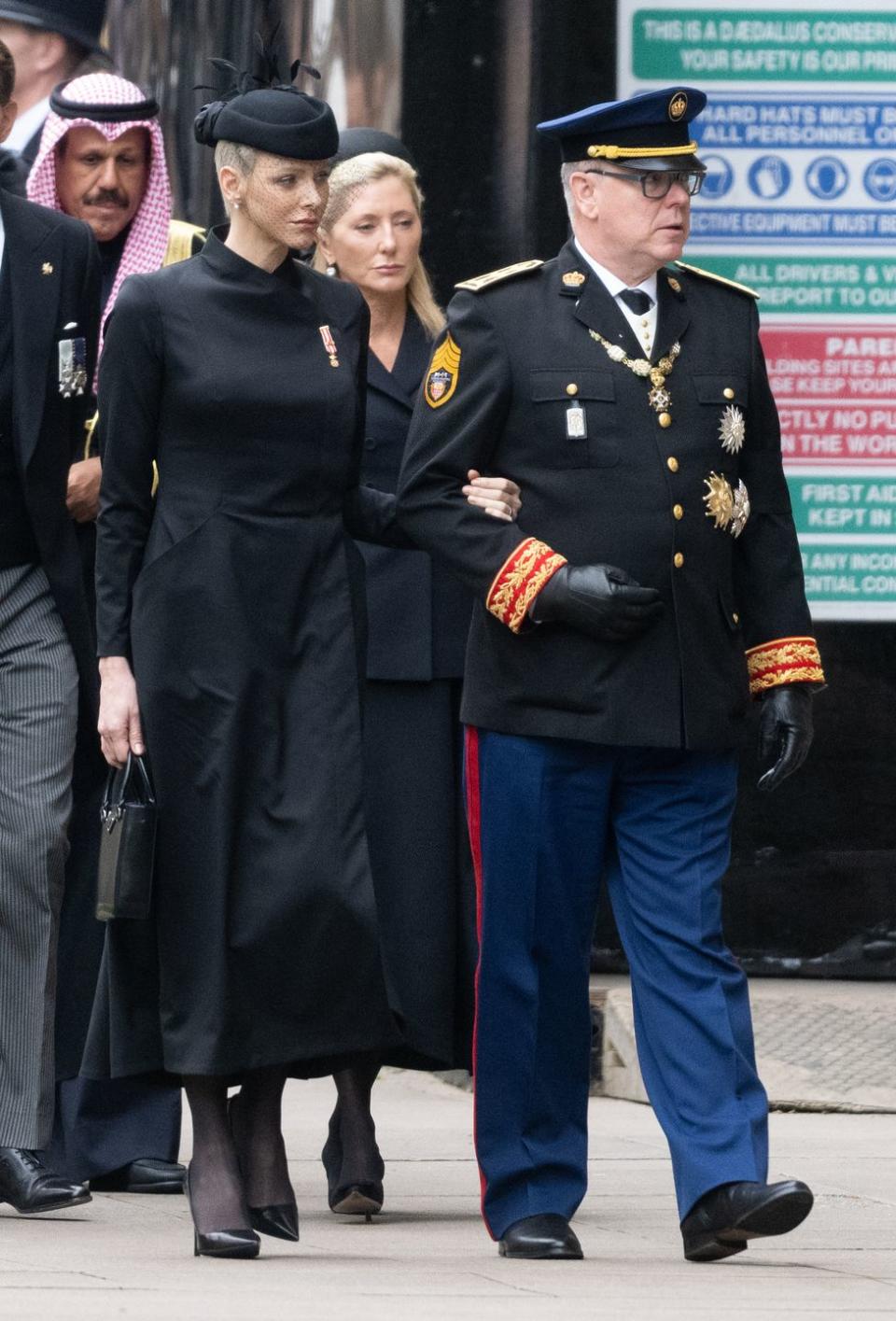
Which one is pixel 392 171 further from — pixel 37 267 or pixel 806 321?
pixel 806 321

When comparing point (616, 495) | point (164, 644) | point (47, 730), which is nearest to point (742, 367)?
point (616, 495)

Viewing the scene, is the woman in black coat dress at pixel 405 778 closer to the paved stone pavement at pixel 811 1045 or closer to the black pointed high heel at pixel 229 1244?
the black pointed high heel at pixel 229 1244

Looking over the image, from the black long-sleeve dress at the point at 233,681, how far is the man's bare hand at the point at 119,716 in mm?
22

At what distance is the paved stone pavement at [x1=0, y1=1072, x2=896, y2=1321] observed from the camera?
480 centimetres

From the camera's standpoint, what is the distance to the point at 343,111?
8.21m

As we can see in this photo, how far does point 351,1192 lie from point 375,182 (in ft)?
6.62

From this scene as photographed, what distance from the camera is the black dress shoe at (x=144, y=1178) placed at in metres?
6.36

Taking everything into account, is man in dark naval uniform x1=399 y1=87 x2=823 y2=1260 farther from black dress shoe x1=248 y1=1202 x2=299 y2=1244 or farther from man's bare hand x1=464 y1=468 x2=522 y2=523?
black dress shoe x1=248 y1=1202 x2=299 y2=1244

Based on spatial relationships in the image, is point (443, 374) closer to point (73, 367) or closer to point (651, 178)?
point (651, 178)

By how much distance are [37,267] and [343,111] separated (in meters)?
2.27

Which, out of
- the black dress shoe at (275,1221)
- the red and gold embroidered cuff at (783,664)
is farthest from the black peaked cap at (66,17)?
the black dress shoe at (275,1221)

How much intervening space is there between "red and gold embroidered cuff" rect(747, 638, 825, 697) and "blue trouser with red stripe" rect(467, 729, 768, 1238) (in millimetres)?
153

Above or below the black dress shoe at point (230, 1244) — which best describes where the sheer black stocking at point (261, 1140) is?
above

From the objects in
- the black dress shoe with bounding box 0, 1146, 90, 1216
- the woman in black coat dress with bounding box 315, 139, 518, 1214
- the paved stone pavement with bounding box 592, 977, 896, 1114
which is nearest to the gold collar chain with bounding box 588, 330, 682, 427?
the woman in black coat dress with bounding box 315, 139, 518, 1214
